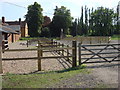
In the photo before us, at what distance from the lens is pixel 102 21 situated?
→ 71.9 metres

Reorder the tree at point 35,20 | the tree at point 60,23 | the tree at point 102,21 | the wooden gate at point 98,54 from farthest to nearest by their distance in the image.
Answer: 1. the tree at point 60,23
2. the tree at point 102,21
3. the tree at point 35,20
4. the wooden gate at point 98,54

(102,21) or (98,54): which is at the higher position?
(102,21)

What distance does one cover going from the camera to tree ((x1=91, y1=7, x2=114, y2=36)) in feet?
230

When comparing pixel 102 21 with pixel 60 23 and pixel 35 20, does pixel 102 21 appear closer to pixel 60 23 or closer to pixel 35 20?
pixel 60 23

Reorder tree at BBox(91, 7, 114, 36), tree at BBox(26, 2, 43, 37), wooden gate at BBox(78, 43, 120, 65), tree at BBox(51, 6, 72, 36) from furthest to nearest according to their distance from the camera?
tree at BBox(51, 6, 72, 36), tree at BBox(91, 7, 114, 36), tree at BBox(26, 2, 43, 37), wooden gate at BBox(78, 43, 120, 65)

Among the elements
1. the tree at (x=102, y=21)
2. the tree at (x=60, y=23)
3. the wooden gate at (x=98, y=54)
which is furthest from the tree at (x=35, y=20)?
the wooden gate at (x=98, y=54)

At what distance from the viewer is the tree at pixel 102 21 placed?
70250 millimetres

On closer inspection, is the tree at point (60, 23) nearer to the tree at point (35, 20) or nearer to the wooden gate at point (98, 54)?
the tree at point (35, 20)

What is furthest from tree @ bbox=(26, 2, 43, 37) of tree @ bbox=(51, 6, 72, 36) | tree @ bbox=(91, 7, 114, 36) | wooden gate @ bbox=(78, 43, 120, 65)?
wooden gate @ bbox=(78, 43, 120, 65)

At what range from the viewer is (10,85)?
18.6 feet

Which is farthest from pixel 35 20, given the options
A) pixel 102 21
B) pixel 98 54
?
pixel 98 54

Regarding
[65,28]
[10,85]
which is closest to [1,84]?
[10,85]

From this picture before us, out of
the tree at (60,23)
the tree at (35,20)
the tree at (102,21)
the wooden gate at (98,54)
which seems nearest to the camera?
the wooden gate at (98,54)

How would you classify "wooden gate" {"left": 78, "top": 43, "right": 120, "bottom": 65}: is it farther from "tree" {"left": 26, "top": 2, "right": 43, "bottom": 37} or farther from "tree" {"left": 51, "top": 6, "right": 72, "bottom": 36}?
"tree" {"left": 51, "top": 6, "right": 72, "bottom": 36}
